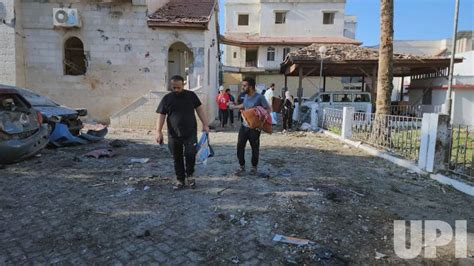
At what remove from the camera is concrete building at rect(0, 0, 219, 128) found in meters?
13.1

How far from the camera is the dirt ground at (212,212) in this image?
3.25 metres

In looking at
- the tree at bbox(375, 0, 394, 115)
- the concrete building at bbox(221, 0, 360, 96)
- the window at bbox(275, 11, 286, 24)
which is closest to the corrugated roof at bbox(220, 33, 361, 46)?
the concrete building at bbox(221, 0, 360, 96)

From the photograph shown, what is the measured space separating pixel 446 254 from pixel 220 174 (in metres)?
3.64

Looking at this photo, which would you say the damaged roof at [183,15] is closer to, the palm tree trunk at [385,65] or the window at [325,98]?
the window at [325,98]

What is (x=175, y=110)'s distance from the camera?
4.94m

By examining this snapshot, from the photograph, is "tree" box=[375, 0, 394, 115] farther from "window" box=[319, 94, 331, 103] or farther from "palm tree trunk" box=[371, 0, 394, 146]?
"window" box=[319, 94, 331, 103]

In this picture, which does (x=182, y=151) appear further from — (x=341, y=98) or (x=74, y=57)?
(x=74, y=57)

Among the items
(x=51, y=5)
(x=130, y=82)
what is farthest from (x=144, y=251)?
(x=51, y=5)

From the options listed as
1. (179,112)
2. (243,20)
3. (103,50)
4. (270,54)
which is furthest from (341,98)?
(243,20)

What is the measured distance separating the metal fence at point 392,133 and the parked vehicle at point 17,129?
767cm

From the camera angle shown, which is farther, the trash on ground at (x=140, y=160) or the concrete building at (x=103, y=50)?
the concrete building at (x=103, y=50)

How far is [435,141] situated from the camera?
6082mm

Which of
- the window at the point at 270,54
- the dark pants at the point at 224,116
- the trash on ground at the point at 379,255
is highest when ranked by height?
the window at the point at 270,54

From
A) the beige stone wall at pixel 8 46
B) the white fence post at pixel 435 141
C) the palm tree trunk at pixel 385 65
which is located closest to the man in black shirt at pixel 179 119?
the white fence post at pixel 435 141
